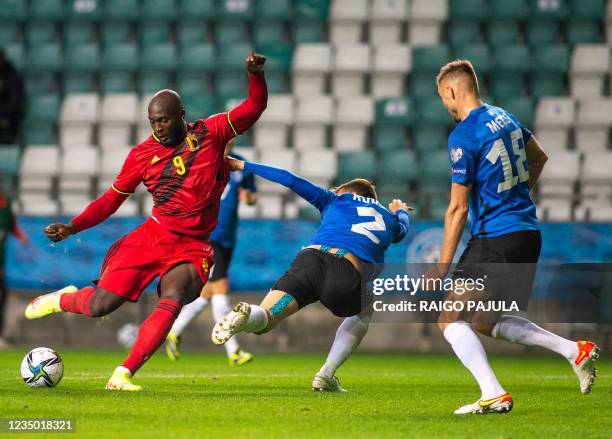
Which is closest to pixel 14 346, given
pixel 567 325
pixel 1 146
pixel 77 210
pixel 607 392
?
pixel 77 210

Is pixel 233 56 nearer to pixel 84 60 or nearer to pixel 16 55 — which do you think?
pixel 84 60

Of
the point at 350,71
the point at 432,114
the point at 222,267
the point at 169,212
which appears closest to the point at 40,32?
the point at 350,71

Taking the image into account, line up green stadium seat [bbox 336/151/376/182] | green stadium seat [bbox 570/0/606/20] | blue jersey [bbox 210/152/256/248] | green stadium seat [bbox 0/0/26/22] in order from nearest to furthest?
blue jersey [bbox 210/152/256/248] → green stadium seat [bbox 336/151/376/182] → green stadium seat [bbox 570/0/606/20] → green stadium seat [bbox 0/0/26/22]

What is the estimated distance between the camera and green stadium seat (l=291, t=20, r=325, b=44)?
17.3 metres

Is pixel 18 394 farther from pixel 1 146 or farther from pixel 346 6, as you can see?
pixel 346 6

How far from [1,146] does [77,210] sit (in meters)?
2.75

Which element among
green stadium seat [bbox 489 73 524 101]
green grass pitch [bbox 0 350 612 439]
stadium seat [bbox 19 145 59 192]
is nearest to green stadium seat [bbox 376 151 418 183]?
green stadium seat [bbox 489 73 524 101]

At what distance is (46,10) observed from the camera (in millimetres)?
17641

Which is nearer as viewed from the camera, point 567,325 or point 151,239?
point 151,239

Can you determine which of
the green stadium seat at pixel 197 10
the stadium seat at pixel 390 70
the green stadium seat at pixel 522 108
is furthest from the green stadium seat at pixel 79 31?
the green stadium seat at pixel 522 108

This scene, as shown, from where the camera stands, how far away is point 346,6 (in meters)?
17.4

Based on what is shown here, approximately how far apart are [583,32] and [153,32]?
7271 millimetres

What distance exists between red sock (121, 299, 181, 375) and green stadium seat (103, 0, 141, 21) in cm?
1208

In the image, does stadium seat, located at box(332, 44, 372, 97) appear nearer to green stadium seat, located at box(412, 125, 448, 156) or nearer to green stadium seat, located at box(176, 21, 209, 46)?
green stadium seat, located at box(412, 125, 448, 156)
